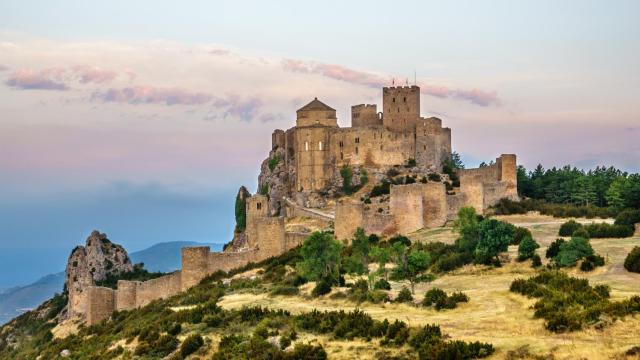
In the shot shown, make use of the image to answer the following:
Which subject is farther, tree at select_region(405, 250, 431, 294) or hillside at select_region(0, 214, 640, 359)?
tree at select_region(405, 250, 431, 294)

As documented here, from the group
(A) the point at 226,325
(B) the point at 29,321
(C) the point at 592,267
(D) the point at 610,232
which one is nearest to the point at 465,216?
(D) the point at 610,232

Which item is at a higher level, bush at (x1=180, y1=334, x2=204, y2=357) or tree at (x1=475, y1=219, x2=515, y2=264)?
tree at (x1=475, y1=219, x2=515, y2=264)

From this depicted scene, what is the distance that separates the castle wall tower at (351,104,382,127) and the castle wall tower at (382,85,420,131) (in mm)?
1811

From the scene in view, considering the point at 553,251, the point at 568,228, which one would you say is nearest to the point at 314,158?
the point at 568,228

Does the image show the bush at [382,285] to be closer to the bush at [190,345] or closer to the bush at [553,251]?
the bush at [553,251]

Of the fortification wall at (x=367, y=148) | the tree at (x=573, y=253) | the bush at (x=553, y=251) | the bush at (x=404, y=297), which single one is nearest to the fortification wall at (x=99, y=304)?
the fortification wall at (x=367, y=148)

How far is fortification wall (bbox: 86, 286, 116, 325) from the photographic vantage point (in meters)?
55.1

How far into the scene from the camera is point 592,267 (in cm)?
3678

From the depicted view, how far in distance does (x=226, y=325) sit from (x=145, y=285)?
732 inches

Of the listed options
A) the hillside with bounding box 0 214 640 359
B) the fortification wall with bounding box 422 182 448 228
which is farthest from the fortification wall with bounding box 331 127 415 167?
the hillside with bounding box 0 214 640 359

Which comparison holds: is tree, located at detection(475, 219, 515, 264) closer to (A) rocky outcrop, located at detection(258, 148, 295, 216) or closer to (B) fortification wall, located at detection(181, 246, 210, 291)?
(B) fortification wall, located at detection(181, 246, 210, 291)

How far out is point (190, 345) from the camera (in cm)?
3494

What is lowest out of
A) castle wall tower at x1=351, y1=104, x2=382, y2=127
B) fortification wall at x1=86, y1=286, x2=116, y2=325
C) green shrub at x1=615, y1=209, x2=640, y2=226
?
fortification wall at x1=86, y1=286, x2=116, y2=325

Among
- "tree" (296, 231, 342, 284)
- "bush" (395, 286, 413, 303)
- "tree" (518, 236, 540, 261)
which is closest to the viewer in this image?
"bush" (395, 286, 413, 303)
